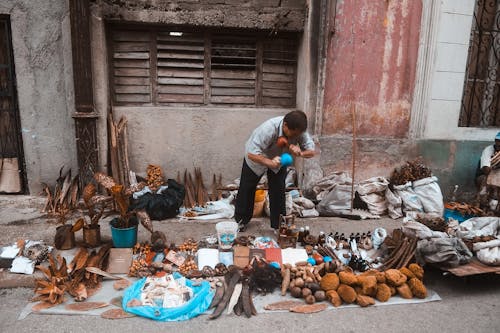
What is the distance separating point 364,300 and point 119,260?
253cm

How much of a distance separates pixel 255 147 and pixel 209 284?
1610 mm

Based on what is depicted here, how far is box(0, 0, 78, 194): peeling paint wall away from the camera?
5.56 m

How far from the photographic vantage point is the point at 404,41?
6.16 metres

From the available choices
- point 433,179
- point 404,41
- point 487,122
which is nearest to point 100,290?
point 433,179

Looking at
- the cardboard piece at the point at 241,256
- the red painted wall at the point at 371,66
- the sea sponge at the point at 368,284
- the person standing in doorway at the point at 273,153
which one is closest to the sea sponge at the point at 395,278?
the sea sponge at the point at 368,284

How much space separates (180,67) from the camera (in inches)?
248

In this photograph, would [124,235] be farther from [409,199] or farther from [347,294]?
[409,199]

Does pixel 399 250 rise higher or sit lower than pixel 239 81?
lower

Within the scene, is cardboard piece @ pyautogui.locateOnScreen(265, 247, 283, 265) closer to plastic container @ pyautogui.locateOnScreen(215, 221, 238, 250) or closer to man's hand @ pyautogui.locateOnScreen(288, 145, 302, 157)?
plastic container @ pyautogui.locateOnScreen(215, 221, 238, 250)

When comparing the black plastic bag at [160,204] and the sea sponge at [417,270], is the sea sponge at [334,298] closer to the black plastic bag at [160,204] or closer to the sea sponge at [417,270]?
the sea sponge at [417,270]

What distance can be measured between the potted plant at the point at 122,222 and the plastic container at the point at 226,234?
969 millimetres

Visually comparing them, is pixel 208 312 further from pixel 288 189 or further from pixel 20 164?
pixel 20 164

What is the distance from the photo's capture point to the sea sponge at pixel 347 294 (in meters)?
3.55

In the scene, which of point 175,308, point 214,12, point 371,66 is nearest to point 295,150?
point 175,308
